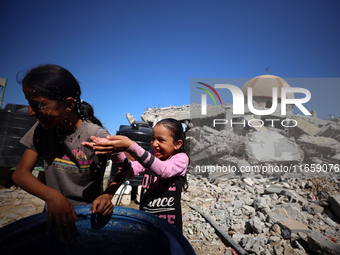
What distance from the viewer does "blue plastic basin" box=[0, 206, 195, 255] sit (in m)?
0.82

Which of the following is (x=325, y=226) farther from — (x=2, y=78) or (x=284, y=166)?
(x=2, y=78)

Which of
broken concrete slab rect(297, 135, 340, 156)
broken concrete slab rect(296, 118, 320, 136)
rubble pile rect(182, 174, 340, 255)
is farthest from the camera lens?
broken concrete slab rect(296, 118, 320, 136)

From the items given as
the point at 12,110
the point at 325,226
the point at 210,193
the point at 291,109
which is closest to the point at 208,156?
the point at 210,193

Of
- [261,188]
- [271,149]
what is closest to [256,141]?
[271,149]

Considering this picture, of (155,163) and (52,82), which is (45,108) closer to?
(52,82)

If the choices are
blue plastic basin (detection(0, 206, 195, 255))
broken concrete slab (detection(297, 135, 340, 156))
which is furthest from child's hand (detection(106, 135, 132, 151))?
broken concrete slab (detection(297, 135, 340, 156))

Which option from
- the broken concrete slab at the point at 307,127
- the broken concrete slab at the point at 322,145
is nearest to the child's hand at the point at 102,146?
the broken concrete slab at the point at 322,145

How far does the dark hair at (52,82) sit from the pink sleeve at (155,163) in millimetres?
547

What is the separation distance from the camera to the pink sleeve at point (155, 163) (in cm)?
106

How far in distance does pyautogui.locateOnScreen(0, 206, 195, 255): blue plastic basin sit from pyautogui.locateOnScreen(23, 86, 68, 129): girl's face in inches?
20.4

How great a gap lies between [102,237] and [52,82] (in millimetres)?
935

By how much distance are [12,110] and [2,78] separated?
57.8 inches

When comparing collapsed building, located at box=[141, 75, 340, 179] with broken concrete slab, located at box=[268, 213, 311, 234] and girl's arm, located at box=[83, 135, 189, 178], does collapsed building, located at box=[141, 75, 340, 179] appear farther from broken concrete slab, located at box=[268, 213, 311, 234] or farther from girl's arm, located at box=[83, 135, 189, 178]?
girl's arm, located at box=[83, 135, 189, 178]

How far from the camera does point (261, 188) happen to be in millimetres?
5656
